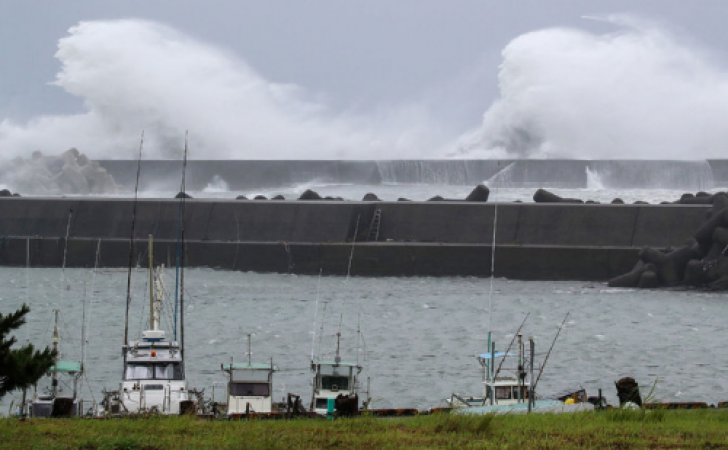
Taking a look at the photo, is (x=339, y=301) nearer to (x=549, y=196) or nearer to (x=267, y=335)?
(x=267, y=335)

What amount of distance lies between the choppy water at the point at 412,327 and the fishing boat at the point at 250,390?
2.04 m

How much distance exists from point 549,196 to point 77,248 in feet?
46.9

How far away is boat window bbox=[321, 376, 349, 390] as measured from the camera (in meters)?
14.5

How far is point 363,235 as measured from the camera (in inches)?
1494

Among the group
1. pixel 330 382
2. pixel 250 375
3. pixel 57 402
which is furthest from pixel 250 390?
pixel 57 402

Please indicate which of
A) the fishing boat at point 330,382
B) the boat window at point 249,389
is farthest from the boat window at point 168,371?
the fishing boat at point 330,382

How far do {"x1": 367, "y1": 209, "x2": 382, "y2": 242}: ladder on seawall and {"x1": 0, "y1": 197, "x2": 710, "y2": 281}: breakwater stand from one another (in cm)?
4

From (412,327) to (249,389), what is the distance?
415 inches

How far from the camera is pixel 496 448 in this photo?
8727 mm

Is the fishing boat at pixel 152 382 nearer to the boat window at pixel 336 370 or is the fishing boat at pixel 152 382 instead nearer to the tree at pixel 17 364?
the boat window at pixel 336 370

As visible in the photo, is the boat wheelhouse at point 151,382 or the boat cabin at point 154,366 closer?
the boat wheelhouse at point 151,382

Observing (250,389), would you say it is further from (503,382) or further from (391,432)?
(391,432)

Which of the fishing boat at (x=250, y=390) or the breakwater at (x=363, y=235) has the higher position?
the breakwater at (x=363, y=235)

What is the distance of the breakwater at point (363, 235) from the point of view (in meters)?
34.9
